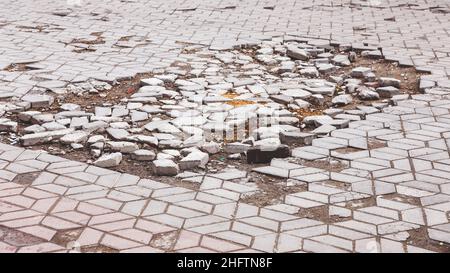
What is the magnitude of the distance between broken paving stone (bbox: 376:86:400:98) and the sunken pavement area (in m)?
0.03

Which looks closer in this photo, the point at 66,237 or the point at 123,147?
the point at 66,237

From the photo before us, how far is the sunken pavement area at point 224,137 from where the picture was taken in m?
3.78

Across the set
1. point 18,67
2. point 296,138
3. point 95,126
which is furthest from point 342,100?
point 18,67

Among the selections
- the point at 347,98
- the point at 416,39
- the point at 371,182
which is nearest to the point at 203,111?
the point at 347,98

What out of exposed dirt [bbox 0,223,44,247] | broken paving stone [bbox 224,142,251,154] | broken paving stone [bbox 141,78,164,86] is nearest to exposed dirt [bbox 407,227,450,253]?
broken paving stone [bbox 224,142,251,154]

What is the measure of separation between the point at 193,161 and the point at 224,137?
0.75 m

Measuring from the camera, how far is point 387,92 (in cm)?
662

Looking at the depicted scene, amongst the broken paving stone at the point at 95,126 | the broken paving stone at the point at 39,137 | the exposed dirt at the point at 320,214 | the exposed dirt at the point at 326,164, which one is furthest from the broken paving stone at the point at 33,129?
the exposed dirt at the point at 320,214

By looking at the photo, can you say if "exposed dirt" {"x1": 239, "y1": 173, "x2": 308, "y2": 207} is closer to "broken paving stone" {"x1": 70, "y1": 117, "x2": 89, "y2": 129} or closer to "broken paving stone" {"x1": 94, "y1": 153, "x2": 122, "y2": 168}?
"broken paving stone" {"x1": 94, "y1": 153, "x2": 122, "y2": 168}

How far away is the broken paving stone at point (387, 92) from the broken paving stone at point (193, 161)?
280cm

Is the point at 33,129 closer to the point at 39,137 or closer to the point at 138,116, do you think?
the point at 39,137

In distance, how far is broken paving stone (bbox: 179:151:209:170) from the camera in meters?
4.70

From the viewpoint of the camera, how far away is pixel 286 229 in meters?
3.78

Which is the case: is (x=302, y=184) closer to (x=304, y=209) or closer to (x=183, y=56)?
(x=304, y=209)
